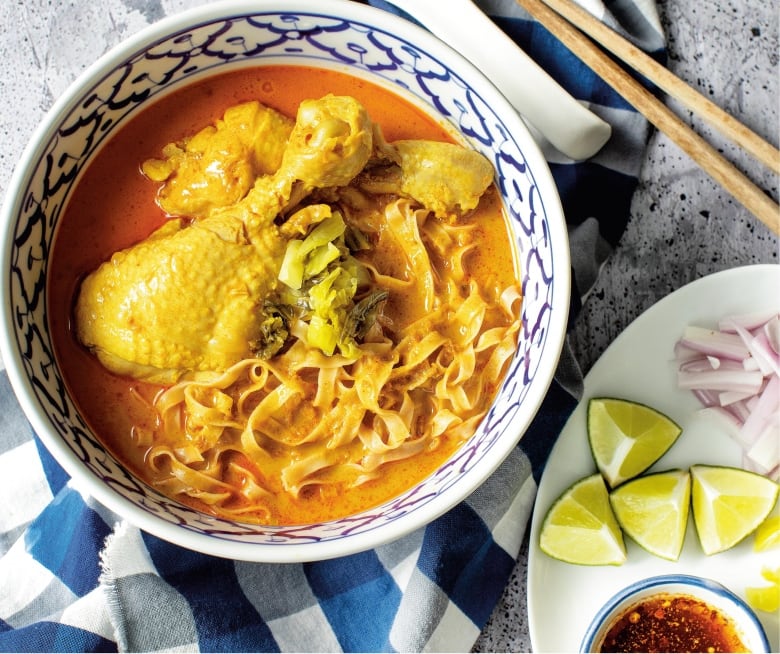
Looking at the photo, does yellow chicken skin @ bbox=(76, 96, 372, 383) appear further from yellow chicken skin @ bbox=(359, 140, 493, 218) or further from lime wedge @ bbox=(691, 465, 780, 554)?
lime wedge @ bbox=(691, 465, 780, 554)

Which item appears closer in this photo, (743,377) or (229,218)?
(229,218)

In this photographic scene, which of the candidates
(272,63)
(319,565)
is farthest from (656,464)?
(272,63)

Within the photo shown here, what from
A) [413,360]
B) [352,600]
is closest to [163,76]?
[413,360]

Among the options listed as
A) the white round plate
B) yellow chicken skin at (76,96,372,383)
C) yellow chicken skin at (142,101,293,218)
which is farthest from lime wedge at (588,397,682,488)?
yellow chicken skin at (142,101,293,218)

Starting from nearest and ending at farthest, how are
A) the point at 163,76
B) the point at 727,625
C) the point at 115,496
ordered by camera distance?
1. the point at 115,496
2. the point at 163,76
3. the point at 727,625

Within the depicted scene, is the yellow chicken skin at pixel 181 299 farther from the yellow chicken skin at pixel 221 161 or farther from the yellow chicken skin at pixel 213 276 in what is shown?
the yellow chicken skin at pixel 221 161

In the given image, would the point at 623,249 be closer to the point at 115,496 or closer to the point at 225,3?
the point at 225,3

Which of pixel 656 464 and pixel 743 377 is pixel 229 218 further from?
pixel 743 377
